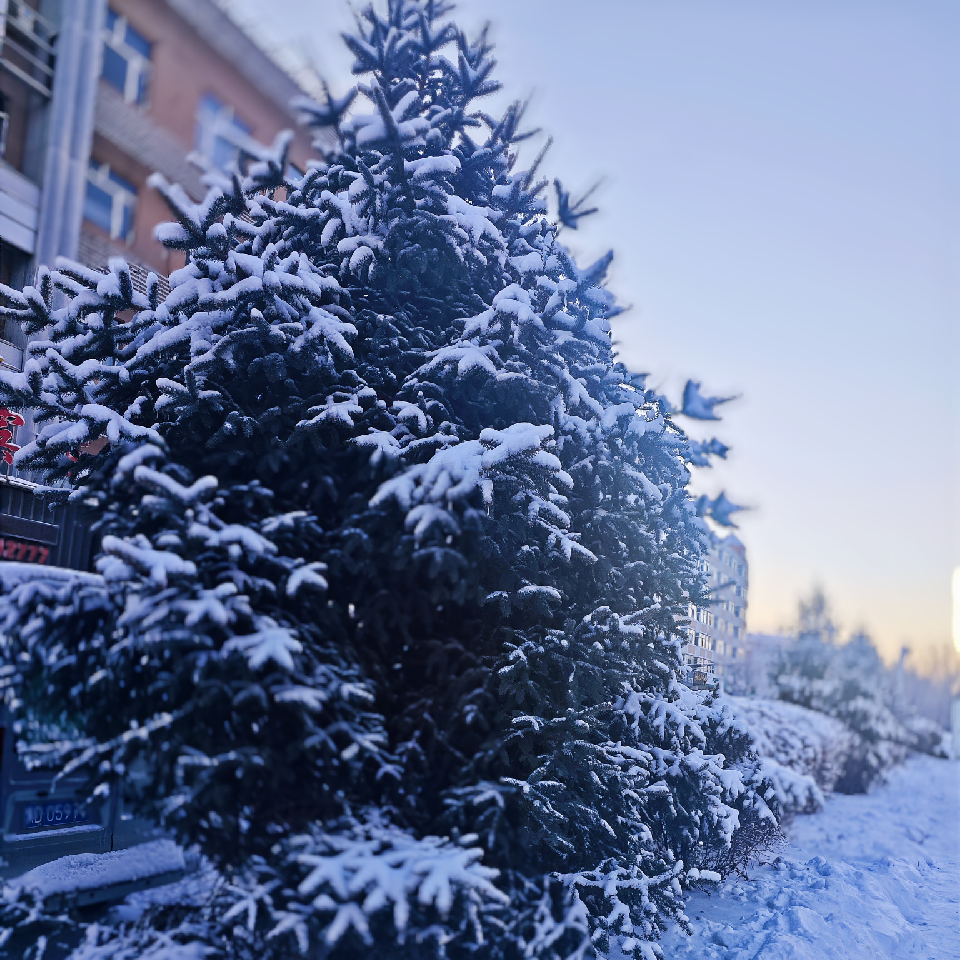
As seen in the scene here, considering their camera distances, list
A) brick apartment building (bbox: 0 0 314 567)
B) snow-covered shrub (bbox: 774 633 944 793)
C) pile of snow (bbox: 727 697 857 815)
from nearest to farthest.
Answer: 1. pile of snow (bbox: 727 697 857 815)
2. brick apartment building (bbox: 0 0 314 567)
3. snow-covered shrub (bbox: 774 633 944 793)

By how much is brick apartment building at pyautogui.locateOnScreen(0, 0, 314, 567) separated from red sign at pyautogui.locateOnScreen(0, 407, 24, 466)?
0.02 metres

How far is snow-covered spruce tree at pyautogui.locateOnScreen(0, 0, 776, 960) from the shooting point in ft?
14.0

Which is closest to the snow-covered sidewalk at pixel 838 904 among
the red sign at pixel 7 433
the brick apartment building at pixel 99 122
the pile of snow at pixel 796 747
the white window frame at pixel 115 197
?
the pile of snow at pixel 796 747

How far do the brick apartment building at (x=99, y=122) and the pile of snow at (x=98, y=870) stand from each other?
14.8 feet

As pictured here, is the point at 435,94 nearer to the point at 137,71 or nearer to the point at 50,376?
the point at 50,376

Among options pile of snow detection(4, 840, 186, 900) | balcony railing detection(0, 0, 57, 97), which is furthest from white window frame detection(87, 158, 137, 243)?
pile of snow detection(4, 840, 186, 900)

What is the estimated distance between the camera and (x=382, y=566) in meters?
5.23

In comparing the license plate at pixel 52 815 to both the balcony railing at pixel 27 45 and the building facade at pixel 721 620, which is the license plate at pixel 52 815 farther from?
the balcony railing at pixel 27 45

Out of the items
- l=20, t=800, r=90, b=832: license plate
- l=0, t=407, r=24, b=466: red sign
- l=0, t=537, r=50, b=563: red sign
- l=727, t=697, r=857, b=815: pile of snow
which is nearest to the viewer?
l=20, t=800, r=90, b=832: license plate

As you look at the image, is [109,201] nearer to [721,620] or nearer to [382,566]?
[382,566]

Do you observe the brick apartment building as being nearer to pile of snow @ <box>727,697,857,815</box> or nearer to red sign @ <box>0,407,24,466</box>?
red sign @ <box>0,407,24,466</box>

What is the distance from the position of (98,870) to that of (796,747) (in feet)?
37.3

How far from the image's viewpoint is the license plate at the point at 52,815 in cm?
466

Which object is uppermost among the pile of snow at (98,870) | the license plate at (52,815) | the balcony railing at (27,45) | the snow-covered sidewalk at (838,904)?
the balcony railing at (27,45)
